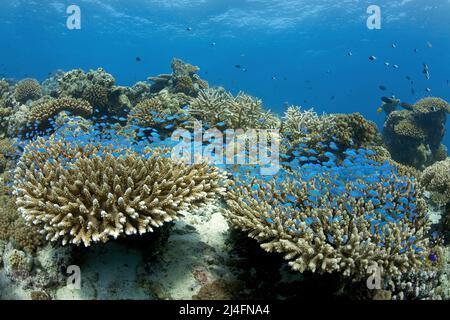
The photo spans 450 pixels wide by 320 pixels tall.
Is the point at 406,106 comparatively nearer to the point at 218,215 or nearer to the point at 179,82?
the point at 179,82

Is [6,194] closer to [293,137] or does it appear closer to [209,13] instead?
[293,137]

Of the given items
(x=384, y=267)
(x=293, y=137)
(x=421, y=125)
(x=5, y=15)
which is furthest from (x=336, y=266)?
(x=5, y=15)

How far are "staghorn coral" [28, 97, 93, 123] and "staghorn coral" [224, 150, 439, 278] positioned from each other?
780cm

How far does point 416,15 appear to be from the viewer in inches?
1815

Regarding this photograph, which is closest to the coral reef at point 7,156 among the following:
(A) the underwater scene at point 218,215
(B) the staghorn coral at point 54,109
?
(A) the underwater scene at point 218,215

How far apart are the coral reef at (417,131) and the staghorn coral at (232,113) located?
317 inches

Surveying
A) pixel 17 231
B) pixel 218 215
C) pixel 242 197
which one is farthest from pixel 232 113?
pixel 17 231

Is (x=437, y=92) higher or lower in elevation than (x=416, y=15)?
higher

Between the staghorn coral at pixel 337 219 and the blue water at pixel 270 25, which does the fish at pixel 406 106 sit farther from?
the staghorn coral at pixel 337 219

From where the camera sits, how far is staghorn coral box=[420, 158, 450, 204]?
294 inches

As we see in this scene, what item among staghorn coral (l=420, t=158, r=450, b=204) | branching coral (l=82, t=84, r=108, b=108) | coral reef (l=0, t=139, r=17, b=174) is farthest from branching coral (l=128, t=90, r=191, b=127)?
staghorn coral (l=420, t=158, r=450, b=204)

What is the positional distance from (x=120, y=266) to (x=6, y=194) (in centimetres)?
386

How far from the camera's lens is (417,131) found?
14070mm

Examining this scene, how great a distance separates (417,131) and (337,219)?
12.4m
